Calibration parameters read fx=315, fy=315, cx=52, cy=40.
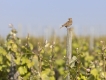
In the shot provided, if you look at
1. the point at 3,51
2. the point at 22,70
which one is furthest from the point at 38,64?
the point at 3,51

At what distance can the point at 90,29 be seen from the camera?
93.3 ft

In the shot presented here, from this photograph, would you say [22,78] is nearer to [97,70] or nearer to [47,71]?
[47,71]

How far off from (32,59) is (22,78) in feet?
0.42

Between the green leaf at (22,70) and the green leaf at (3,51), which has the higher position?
the green leaf at (3,51)

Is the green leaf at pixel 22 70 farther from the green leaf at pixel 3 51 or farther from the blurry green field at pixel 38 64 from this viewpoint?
the green leaf at pixel 3 51

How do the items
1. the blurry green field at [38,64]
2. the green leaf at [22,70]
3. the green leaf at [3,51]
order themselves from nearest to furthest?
the blurry green field at [38,64]
the green leaf at [22,70]
the green leaf at [3,51]

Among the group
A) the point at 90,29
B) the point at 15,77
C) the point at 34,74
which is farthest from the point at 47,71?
the point at 90,29

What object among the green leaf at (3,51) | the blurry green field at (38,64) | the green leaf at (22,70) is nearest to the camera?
the blurry green field at (38,64)

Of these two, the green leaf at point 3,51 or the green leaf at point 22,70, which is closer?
the green leaf at point 22,70

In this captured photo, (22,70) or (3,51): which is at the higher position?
(3,51)

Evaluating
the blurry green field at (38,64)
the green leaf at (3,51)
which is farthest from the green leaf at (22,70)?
the green leaf at (3,51)

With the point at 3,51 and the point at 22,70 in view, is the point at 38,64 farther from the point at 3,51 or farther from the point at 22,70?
the point at 3,51

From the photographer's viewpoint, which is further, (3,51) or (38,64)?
(3,51)

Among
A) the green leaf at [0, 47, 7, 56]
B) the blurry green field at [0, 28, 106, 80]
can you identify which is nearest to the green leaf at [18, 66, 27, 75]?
the blurry green field at [0, 28, 106, 80]
